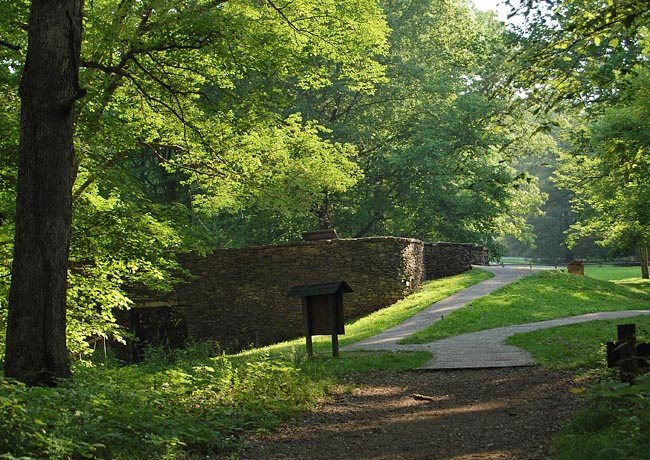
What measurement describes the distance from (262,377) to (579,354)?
5566mm

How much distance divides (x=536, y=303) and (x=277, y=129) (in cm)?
911

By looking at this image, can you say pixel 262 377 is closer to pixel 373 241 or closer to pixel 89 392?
pixel 89 392

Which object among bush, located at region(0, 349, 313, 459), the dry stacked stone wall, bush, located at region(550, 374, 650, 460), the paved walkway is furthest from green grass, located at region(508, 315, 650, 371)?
the dry stacked stone wall

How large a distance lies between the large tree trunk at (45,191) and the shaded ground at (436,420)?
285cm

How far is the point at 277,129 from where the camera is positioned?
1864cm

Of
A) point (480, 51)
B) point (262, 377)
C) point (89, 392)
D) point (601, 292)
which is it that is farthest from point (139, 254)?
point (480, 51)

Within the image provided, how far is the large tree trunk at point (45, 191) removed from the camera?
26.6 ft

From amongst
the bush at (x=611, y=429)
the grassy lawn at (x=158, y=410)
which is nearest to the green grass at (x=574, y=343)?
the grassy lawn at (x=158, y=410)

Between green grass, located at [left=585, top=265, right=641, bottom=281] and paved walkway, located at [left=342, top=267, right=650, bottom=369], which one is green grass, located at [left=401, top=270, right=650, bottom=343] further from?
green grass, located at [left=585, top=265, right=641, bottom=281]

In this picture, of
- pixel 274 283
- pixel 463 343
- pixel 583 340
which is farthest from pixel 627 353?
pixel 274 283

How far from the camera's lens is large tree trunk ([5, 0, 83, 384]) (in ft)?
26.6

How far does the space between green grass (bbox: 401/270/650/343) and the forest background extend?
3680 mm

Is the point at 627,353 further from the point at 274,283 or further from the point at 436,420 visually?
the point at 274,283

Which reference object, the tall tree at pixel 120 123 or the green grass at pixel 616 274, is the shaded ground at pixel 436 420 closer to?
the tall tree at pixel 120 123
